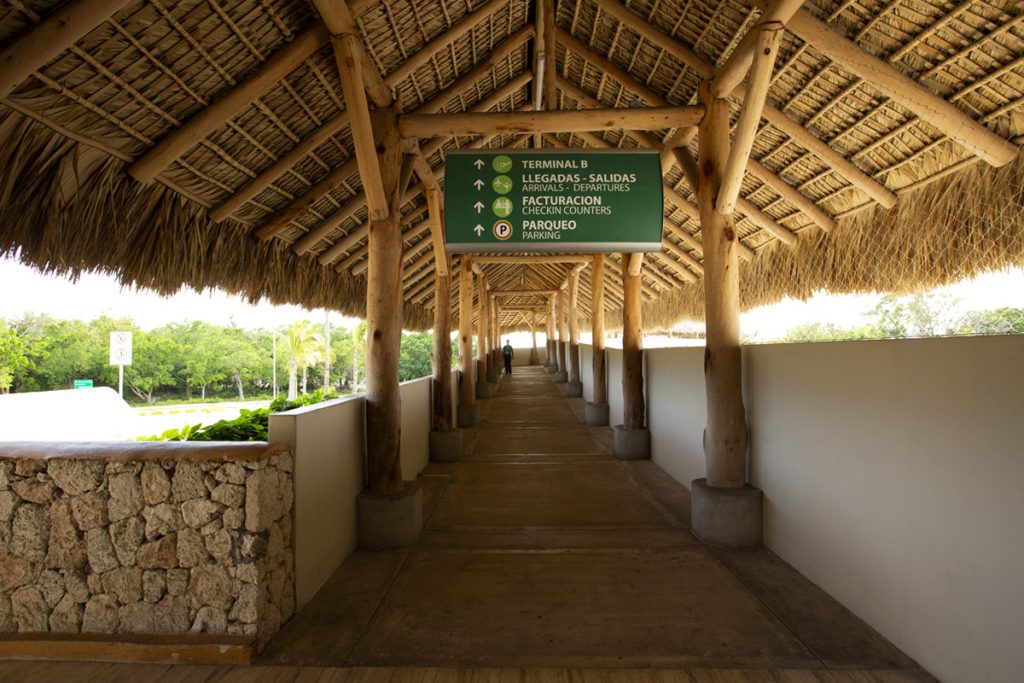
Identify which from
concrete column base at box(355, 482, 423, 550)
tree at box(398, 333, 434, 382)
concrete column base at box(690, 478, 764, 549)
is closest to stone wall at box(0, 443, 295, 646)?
concrete column base at box(355, 482, 423, 550)

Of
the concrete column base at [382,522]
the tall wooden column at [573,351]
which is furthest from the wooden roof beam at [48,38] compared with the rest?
the tall wooden column at [573,351]

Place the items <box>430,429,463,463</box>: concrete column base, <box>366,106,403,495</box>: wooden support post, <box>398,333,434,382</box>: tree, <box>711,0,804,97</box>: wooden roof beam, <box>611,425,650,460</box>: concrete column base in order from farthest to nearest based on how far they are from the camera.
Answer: <box>398,333,434,382</box>: tree < <box>430,429,463,463</box>: concrete column base < <box>611,425,650,460</box>: concrete column base < <box>366,106,403,495</box>: wooden support post < <box>711,0,804,97</box>: wooden roof beam

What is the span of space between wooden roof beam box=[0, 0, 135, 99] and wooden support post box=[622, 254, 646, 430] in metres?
6.35

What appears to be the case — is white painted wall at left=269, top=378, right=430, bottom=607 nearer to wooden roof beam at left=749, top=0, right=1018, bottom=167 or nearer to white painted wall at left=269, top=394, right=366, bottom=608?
white painted wall at left=269, top=394, right=366, bottom=608

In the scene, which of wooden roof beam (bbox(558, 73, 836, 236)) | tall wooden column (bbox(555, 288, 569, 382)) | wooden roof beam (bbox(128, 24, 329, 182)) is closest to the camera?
wooden roof beam (bbox(128, 24, 329, 182))

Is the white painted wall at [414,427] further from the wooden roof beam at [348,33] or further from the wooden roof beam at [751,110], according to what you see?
the wooden roof beam at [751,110]

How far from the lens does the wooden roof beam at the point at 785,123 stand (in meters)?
4.79

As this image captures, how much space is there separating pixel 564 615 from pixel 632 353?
5115 millimetres

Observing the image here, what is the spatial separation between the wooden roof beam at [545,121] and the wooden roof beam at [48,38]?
2.26m

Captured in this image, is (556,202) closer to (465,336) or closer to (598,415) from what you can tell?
(465,336)

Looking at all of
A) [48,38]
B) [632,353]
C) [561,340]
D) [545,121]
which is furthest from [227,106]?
[561,340]

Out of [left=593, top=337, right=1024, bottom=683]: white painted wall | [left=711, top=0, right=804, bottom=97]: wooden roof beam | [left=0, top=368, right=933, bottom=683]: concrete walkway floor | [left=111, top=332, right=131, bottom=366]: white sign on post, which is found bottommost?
[left=0, top=368, right=933, bottom=683]: concrete walkway floor

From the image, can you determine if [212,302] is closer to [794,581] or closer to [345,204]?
[345,204]

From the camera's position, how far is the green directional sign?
15.3 feet
